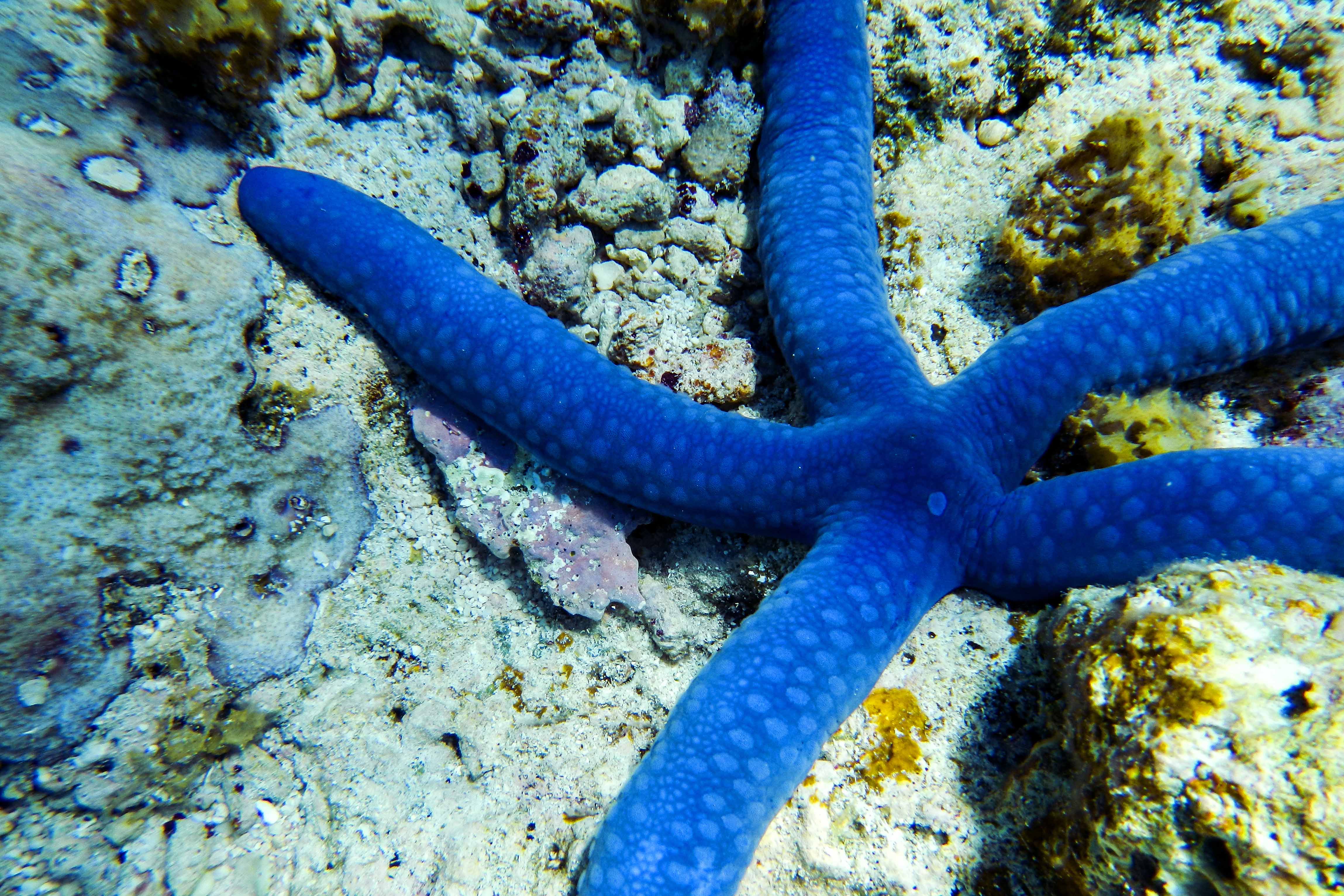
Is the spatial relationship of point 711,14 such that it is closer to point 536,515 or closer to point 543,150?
point 543,150

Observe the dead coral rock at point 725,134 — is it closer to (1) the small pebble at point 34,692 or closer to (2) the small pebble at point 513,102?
(2) the small pebble at point 513,102

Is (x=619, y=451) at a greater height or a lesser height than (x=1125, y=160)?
lesser

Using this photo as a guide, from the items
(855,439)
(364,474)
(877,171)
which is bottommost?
(364,474)

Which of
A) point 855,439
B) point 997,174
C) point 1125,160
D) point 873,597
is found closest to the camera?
point 873,597

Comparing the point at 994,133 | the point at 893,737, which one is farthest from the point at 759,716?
the point at 994,133

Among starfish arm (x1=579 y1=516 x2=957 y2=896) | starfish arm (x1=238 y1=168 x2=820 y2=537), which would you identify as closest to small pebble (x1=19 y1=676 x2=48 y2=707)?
starfish arm (x1=238 y1=168 x2=820 y2=537)

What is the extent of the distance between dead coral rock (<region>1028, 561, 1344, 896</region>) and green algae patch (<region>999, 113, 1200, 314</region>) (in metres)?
1.40

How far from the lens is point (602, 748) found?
2.47 metres

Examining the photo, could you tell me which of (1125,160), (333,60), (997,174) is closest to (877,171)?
(997,174)

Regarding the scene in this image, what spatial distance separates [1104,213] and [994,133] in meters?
0.85

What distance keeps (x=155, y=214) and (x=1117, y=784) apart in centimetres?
359

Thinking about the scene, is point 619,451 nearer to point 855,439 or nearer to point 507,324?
point 507,324

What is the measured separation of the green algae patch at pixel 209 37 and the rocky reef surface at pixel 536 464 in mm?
16

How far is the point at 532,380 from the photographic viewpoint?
8.07 ft
